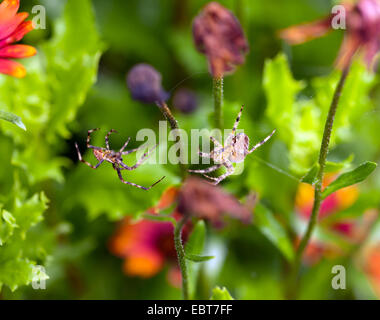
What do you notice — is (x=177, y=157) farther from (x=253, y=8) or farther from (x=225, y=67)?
(x=253, y=8)

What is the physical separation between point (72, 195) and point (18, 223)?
0.40ft

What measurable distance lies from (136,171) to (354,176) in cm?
22

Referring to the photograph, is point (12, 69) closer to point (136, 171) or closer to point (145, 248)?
point (136, 171)

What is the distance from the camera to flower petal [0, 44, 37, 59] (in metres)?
0.42

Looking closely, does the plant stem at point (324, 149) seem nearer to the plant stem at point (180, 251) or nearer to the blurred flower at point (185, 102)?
the plant stem at point (180, 251)

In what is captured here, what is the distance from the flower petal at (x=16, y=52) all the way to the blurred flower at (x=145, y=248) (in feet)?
0.90

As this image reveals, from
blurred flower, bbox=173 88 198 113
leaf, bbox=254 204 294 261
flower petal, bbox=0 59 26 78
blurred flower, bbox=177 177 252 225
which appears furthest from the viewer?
blurred flower, bbox=173 88 198 113

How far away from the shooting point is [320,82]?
2.02ft

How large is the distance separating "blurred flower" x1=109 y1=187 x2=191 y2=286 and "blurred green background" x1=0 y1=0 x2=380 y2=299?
24mm

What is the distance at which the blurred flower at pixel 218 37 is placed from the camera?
1.29 feet

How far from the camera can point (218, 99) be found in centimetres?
46

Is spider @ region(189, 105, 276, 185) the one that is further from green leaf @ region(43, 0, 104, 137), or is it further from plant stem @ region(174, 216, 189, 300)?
green leaf @ region(43, 0, 104, 137)

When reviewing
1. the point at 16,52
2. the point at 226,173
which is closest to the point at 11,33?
the point at 16,52

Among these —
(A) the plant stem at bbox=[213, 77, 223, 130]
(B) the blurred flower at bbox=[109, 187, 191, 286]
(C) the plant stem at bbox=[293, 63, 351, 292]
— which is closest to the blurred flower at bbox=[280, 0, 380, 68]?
(C) the plant stem at bbox=[293, 63, 351, 292]
